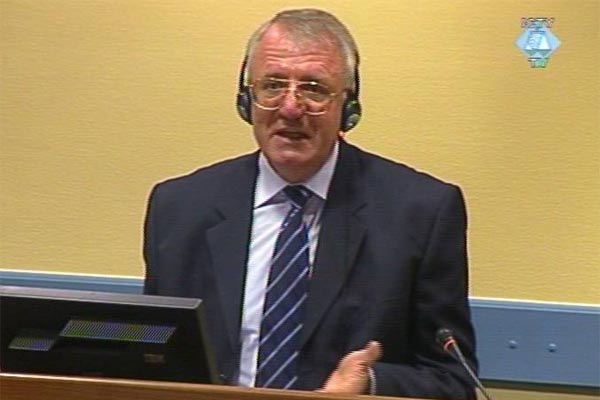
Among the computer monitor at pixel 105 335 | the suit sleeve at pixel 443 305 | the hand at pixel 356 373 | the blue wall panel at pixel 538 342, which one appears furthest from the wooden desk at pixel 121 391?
the blue wall panel at pixel 538 342

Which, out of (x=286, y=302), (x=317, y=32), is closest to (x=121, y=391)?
(x=286, y=302)

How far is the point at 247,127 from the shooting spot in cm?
244

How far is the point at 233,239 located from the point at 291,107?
10.3 inches

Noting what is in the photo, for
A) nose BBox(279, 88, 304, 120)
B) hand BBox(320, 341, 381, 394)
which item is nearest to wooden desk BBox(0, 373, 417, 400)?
hand BBox(320, 341, 381, 394)

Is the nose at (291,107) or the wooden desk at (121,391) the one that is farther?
the nose at (291,107)

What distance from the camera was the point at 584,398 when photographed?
2408mm

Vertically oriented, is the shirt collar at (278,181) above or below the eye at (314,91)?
below

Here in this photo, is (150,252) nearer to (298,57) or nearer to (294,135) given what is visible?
(294,135)

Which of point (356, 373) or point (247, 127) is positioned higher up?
point (247, 127)

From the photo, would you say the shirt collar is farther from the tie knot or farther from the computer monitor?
the computer monitor

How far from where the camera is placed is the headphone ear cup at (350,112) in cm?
190

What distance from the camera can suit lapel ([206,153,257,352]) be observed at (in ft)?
5.97

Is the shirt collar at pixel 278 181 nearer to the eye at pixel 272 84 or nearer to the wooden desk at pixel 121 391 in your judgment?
the eye at pixel 272 84

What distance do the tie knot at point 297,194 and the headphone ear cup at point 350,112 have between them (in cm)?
14
